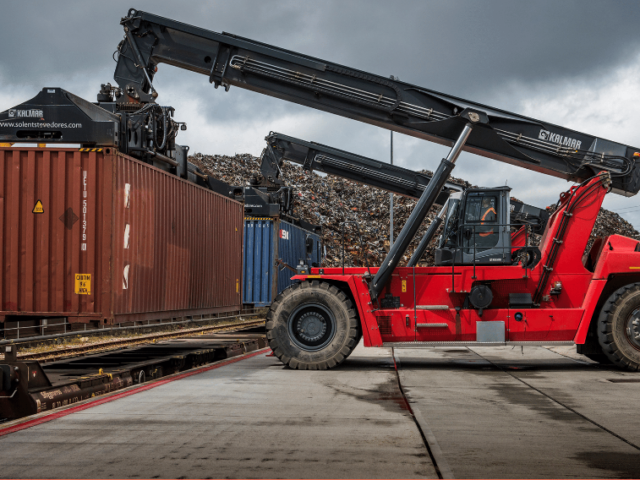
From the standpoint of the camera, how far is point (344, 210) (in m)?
37.4

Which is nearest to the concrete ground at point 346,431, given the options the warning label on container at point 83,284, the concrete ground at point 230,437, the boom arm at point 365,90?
the concrete ground at point 230,437

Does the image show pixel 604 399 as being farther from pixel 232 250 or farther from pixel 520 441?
pixel 232 250

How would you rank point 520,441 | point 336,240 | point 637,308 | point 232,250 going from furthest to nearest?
point 336,240
point 232,250
point 637,308
point 520,441

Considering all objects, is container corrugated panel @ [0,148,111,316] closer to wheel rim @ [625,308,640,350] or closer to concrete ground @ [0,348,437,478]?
concrete ground @ [0,348,437,478]

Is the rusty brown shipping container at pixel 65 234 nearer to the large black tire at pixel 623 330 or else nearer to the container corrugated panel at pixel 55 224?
the container corrugated panel at pixel 55 224

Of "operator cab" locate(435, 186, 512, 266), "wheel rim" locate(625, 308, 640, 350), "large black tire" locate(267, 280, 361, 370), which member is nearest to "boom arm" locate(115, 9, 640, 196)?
"operator cab" locate(435, 186, 512, 266)

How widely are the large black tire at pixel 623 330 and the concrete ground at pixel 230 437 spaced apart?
3561 mm

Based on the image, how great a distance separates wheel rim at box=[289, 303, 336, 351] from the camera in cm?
941

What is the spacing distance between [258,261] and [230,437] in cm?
1425

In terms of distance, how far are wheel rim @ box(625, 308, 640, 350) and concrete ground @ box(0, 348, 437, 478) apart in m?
3.86

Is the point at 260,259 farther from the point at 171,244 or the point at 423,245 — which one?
the point at 423,245

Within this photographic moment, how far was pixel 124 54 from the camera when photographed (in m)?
10.3

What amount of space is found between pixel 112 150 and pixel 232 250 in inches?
238

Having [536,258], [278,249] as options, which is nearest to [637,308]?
[536,258]
